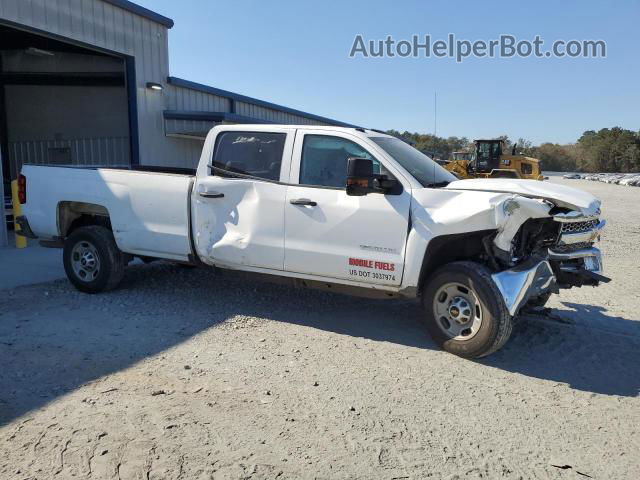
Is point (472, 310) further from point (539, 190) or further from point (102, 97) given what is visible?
point (102, 97)

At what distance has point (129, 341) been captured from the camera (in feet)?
16.6

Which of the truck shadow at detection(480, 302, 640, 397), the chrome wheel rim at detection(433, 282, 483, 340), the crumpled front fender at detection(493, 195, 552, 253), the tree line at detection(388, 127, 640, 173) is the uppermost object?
the tree line at detection(388, 127, 640, 173)

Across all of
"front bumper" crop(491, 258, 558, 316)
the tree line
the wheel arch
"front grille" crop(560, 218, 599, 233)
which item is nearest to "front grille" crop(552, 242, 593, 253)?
"front grille" crop(560, 218, 599, 233)

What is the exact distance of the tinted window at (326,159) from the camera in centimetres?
535

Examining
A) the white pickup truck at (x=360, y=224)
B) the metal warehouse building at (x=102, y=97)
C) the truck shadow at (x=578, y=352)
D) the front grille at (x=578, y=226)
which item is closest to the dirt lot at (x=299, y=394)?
the truck shadow at (x=578, y=352)

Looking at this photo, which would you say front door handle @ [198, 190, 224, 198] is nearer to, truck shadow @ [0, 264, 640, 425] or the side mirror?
truck shadow @ [0, 264, 640, 425]

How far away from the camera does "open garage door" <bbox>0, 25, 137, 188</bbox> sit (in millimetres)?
16234

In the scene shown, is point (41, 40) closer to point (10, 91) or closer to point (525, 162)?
point (10, 91)

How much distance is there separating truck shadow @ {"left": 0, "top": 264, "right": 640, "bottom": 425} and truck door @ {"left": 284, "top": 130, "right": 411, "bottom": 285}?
0.80 meters

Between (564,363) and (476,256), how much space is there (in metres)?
1.21

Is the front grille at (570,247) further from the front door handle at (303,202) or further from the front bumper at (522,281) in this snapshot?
the front door handle at (303,202)

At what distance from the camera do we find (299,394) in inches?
158

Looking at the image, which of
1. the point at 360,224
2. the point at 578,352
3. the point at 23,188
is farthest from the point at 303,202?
the point at 23,188

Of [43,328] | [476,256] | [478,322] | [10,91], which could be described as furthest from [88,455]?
[10,91]
